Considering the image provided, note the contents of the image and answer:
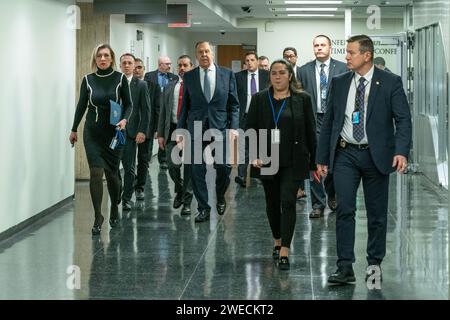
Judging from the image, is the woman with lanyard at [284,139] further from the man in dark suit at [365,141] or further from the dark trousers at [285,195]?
the man in dark suit at [365,141]

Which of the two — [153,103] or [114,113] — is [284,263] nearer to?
[114,113]

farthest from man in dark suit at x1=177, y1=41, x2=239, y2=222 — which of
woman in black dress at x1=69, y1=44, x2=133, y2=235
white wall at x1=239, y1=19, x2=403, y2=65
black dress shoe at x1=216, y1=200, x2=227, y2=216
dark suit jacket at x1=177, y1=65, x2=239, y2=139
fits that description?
white wall at x1=239, y1=19, x2=403, y2=65

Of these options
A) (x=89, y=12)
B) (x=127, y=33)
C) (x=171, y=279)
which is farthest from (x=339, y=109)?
(x=127, y=33)

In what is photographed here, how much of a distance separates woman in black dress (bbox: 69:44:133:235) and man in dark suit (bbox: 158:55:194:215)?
4.61ft

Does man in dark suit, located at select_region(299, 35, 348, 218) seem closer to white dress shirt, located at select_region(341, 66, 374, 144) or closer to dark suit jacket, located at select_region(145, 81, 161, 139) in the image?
dark suit jacket, located at select_region(145, 81, 161, 139)

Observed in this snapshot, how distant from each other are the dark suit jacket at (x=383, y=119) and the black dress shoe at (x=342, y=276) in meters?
0.75

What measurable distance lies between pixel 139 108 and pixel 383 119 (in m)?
4.94

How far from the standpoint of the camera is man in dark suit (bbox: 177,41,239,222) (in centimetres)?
934

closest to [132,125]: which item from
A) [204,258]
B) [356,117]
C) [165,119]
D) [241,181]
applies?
[165,119]

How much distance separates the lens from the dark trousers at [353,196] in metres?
6.40

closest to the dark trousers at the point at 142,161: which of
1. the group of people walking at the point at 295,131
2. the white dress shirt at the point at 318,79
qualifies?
the group of people walking at the point at 295,131

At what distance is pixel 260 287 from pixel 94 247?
218 cm

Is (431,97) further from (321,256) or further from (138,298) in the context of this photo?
(138,298)

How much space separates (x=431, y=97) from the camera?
1471 centimetres
